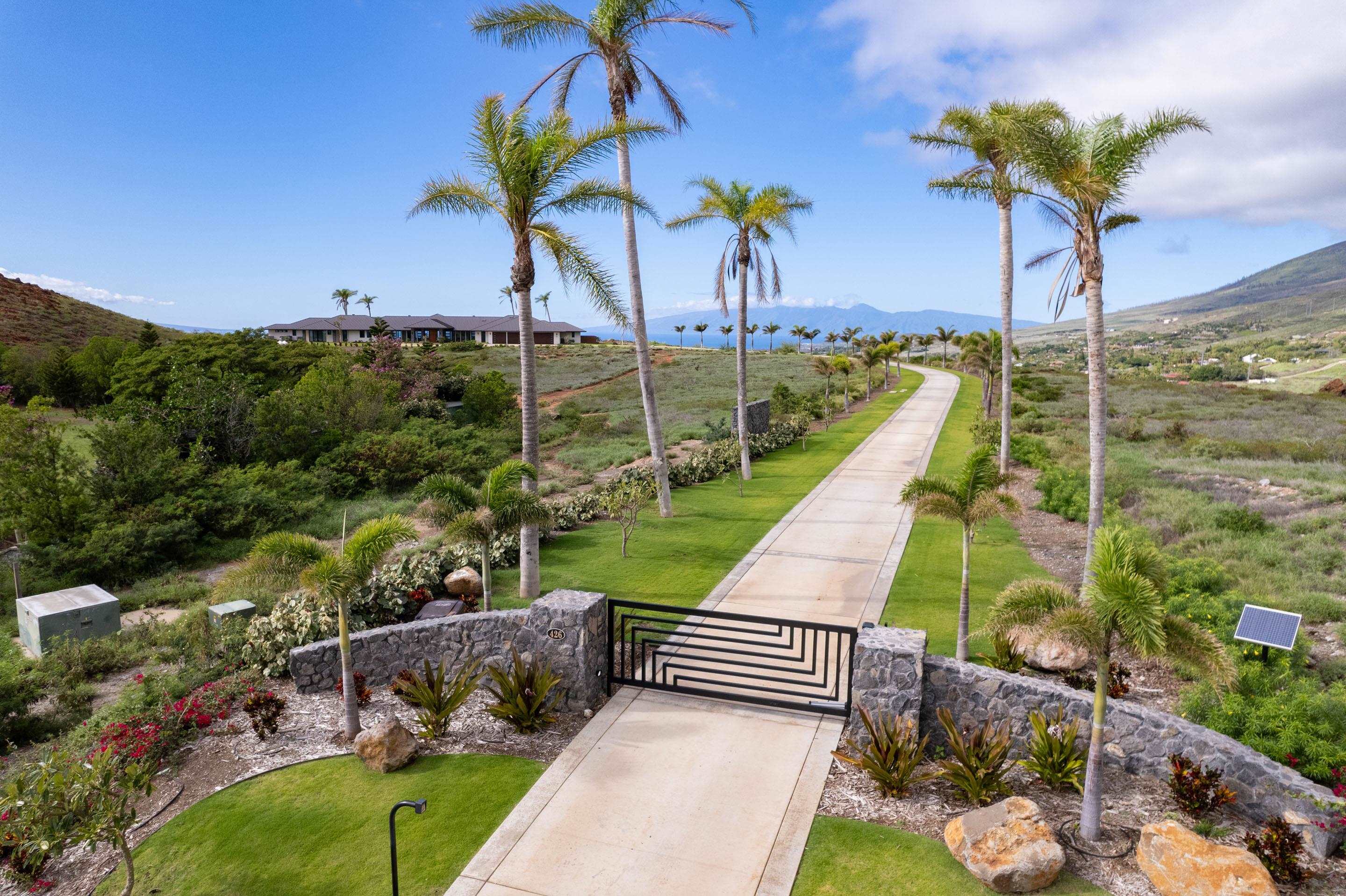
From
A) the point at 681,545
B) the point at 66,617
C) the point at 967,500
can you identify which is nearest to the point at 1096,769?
the point at 967,500

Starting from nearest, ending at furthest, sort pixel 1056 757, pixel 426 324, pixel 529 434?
pixel 1056 757
pixel 529 434
pixel 426 324

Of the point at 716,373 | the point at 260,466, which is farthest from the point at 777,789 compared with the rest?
the point at 716,373

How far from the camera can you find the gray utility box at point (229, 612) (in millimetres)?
11742

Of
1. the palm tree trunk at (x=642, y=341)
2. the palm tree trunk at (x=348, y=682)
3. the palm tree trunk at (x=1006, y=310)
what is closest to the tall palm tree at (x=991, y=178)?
the palm tree trunk at (x=1006, y=310)

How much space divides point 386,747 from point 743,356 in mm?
18244

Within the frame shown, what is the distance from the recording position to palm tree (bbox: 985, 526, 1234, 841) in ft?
20.4

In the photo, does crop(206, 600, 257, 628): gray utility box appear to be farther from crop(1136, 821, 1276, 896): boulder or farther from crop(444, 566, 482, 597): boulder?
crop(1136, 821, 1276, 896): boulder

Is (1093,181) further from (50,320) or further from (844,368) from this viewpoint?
(50,320)

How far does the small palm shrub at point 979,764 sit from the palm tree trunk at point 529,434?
769 centimetres

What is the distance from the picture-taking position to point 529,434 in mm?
13109

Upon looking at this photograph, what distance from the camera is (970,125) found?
1984 centimetres

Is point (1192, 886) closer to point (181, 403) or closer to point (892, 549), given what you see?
point (892, 549)

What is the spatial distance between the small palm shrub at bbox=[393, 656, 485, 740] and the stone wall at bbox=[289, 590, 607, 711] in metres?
0.53

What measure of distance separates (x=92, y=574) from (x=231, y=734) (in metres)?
11.9
